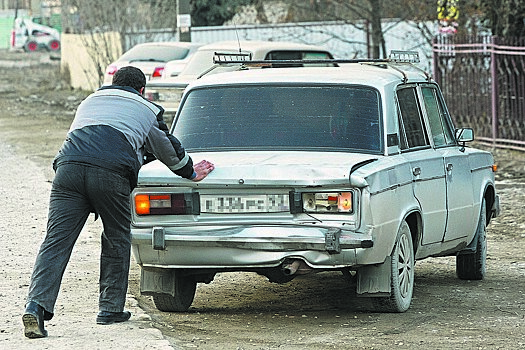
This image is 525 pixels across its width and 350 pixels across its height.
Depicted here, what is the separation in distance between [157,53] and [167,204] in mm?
16687

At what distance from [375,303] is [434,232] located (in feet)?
2.96

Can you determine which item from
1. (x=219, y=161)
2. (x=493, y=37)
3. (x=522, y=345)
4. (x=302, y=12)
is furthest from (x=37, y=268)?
(x=302, y=12)

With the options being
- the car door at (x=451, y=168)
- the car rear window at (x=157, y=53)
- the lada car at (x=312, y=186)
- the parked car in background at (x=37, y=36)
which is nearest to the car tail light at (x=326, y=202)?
the lada car at (x=312, y=186)

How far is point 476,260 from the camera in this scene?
342 inches

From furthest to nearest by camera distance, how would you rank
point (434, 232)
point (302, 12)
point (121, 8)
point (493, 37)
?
point (302, 12) < point (121, 8) < point (493, 37) < point (434, 232)

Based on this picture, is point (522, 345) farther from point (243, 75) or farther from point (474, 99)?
point (474, 99)

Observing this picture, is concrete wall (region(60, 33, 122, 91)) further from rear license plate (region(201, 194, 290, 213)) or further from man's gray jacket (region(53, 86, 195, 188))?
rear license plate (region(201, 194, 290, 213))

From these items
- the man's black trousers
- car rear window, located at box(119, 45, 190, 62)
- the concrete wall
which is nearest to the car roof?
A: the man's black trousers

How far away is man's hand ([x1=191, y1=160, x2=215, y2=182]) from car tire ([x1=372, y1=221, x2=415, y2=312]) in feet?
3.99

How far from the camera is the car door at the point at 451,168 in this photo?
318 inches

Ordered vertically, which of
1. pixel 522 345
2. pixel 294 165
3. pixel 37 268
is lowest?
pixel 522 345

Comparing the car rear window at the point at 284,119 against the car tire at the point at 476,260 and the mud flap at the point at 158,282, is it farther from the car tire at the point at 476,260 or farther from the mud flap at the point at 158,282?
the car tire at the point at 476,260

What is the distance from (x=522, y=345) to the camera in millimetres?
6340

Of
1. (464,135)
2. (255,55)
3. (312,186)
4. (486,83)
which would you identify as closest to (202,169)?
(312,186)
